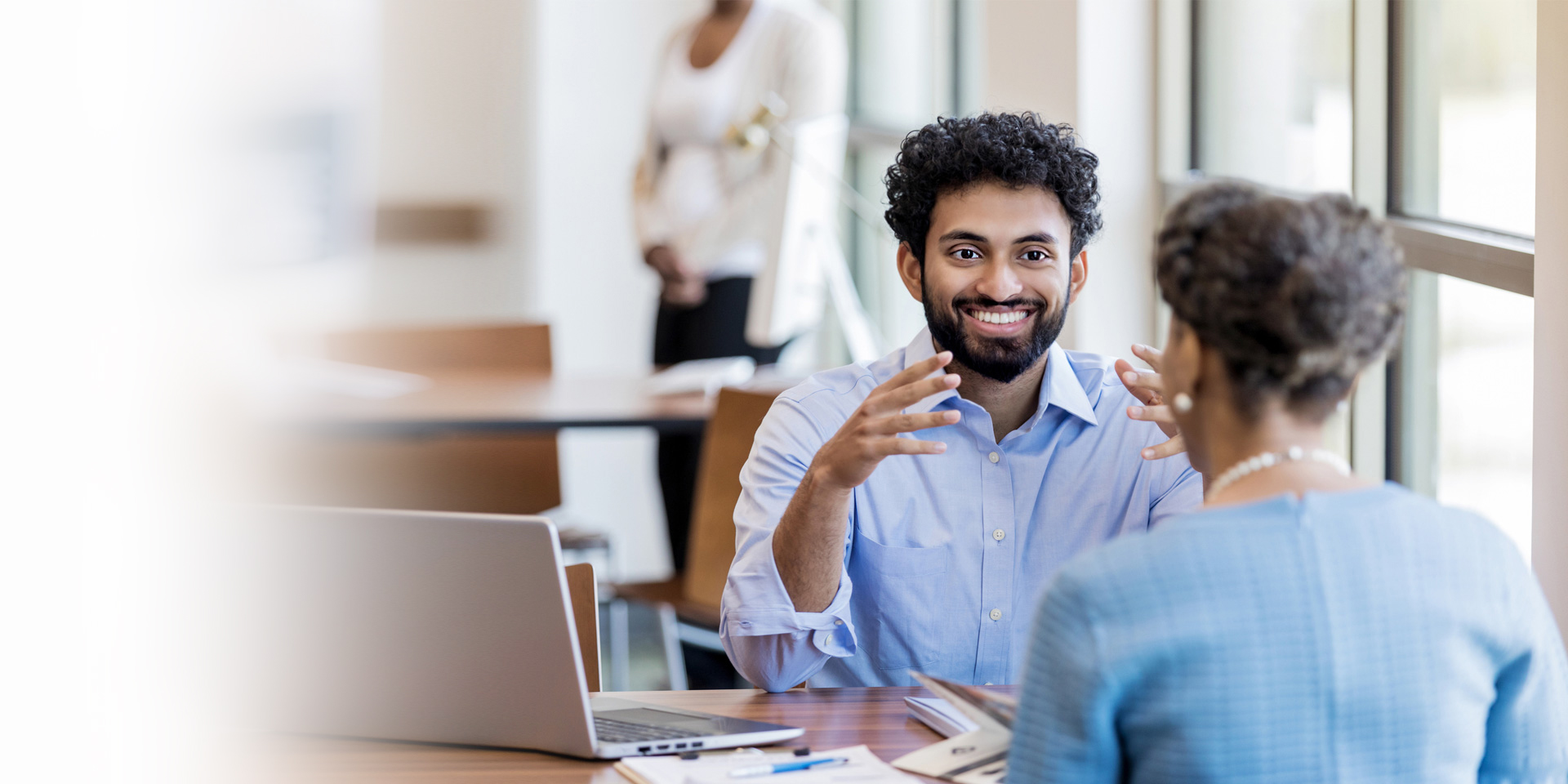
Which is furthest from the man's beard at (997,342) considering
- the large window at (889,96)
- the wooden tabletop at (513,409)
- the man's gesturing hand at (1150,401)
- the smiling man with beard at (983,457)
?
the large window at (889,96)

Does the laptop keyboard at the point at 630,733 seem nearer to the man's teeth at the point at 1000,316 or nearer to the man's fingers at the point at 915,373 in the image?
the man's fingers at the point at 915,373

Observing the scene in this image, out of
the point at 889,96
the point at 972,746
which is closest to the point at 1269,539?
the point at 972,746

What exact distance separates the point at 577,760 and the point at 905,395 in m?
0.42

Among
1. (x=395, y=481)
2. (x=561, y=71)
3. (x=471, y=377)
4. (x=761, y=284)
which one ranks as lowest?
(x=395, y=481)

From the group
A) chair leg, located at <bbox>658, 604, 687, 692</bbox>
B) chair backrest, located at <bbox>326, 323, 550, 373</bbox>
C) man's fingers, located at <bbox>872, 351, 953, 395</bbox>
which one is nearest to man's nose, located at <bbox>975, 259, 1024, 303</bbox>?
man's fingers, located at <bbox>872, 351, 953, 395</bbox>

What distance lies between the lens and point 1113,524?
153cm

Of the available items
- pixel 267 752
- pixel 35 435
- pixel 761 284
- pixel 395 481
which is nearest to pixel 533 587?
pixel 267 752

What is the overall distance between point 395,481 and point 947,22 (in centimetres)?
204

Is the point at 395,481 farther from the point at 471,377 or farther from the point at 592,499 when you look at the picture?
the point at 592,499

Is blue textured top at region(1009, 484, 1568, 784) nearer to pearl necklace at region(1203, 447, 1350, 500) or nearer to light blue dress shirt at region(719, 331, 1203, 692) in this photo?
pearl necklace at region(1203, 447, 1350, 500)

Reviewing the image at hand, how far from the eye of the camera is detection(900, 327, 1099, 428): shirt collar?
60.4 inches

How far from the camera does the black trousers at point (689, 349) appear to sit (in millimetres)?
3494

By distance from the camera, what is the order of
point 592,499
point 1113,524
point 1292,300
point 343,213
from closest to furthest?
point 1292,300 < point 1113,524 < point 343,213 < point 592,499

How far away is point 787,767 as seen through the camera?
3.53ft
